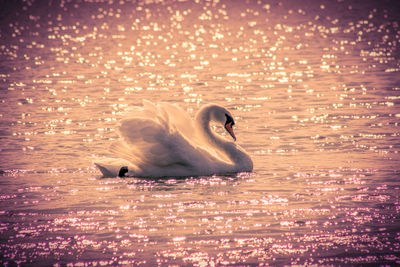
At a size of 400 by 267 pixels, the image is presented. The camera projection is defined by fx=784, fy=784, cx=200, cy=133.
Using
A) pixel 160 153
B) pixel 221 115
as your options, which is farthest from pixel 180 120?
pixel 160 153

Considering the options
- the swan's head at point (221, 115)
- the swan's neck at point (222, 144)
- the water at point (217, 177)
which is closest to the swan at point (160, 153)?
the swan's neck at point (222, 144)

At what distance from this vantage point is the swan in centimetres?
1452

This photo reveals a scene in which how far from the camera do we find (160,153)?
A: 1456cm

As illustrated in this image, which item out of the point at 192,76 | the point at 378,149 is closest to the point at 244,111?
the point at 378,149

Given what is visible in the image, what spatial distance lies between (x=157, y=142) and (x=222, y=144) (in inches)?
68.4

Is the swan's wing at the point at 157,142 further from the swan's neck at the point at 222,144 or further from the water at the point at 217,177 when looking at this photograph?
the swan's neck at the point at 222,144

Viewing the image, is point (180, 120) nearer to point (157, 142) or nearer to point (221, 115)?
point (221, 115)

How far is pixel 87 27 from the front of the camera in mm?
59250

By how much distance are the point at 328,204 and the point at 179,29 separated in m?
45.8

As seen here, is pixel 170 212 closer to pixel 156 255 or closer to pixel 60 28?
pixel 156 255

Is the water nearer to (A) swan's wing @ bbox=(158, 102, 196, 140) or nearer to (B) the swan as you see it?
(B) the swan

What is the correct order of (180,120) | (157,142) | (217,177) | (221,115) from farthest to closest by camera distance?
(180,120) < (221,115) < (217,177) < (157,142)

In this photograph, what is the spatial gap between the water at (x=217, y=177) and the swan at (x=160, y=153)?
26cm

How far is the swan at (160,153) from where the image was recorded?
1452 centimetres
